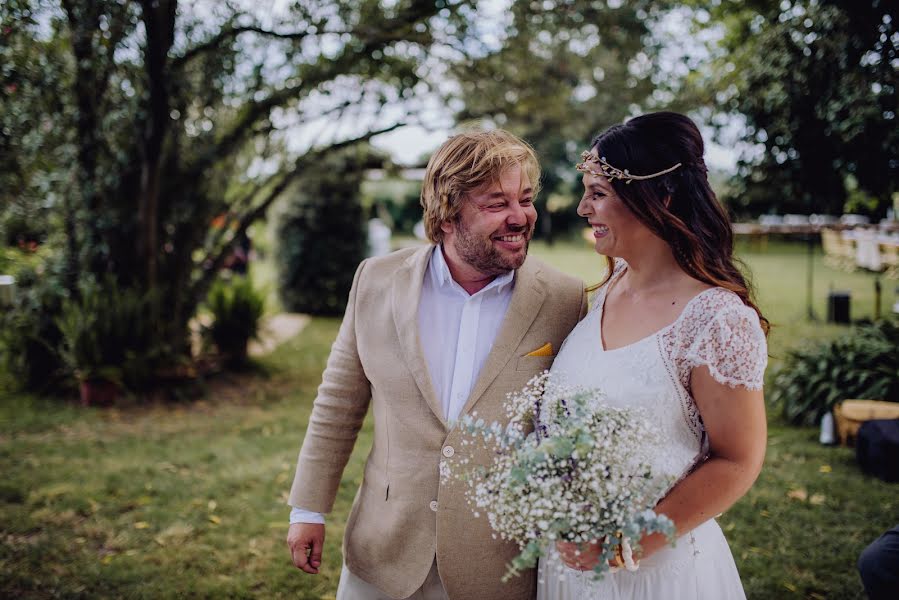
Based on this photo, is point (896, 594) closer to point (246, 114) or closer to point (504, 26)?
point (504, 26)

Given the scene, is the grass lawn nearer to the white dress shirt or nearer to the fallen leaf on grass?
the fallen leaf on grass

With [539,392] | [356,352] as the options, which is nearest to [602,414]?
[539,392]

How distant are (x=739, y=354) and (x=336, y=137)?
709 cm

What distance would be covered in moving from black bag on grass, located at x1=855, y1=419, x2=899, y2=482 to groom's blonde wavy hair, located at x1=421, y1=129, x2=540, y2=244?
4.36 meters

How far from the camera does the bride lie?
1866 millimetres

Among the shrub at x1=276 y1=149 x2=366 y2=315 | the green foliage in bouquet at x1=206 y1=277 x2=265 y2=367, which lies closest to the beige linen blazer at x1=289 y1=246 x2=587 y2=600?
the green foliage in bouquet at x1=206 y1=277 x2=265 y2=367

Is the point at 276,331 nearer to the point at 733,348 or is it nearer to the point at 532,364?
the point at 532,364

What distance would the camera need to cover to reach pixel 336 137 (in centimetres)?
824

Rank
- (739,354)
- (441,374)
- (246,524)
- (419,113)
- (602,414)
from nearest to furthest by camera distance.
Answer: (602,414) → (739,354) → (441,374) → (246,524) → (419,113)

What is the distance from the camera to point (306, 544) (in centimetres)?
262

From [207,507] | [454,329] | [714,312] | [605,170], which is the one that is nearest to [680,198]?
[605,170]

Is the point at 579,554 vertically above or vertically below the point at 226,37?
below

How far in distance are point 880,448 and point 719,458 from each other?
4.46 m

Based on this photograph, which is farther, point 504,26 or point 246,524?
point 504,26
